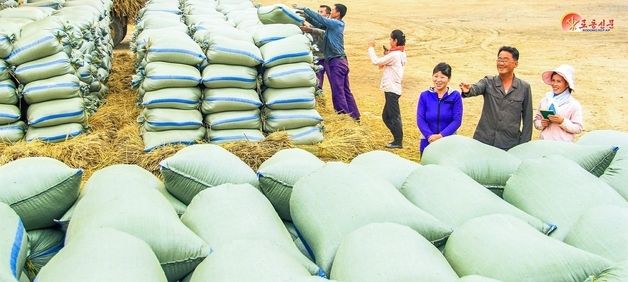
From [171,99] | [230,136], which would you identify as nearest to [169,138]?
[171,99]

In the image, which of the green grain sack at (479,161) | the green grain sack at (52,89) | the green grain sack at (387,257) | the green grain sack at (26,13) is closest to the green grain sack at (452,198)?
the green grain sack at (479,161)

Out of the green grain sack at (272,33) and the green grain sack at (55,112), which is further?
the green grain sack at (272,33)

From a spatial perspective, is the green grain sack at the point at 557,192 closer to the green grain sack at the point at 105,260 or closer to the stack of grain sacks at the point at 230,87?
the green grain sack at the point at 105,260

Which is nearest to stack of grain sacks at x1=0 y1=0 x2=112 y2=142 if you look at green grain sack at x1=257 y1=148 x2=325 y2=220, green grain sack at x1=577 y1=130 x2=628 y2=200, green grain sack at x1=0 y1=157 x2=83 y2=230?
green grain sack at x1=0 y1=157 x2=83 y2=230

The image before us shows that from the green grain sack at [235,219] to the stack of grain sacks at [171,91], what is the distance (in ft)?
8.65

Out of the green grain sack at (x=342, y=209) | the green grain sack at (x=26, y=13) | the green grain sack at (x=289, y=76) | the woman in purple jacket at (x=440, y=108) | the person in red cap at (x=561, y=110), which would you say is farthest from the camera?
the green grain sack at (x=26, y=13)

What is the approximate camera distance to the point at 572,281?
1752mm

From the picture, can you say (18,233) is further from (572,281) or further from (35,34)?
(35,34)

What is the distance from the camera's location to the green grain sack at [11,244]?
1.83 m

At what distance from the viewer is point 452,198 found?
232 centimetres

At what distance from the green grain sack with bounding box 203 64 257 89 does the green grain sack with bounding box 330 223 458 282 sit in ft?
10.3

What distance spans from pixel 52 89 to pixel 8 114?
15.7 inches

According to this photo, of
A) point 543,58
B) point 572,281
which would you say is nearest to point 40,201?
point 572,281

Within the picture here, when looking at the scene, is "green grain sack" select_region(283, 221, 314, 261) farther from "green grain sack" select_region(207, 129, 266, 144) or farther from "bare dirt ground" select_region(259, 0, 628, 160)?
"bare dirt ground" select_region(259, 0, 628, 160)
